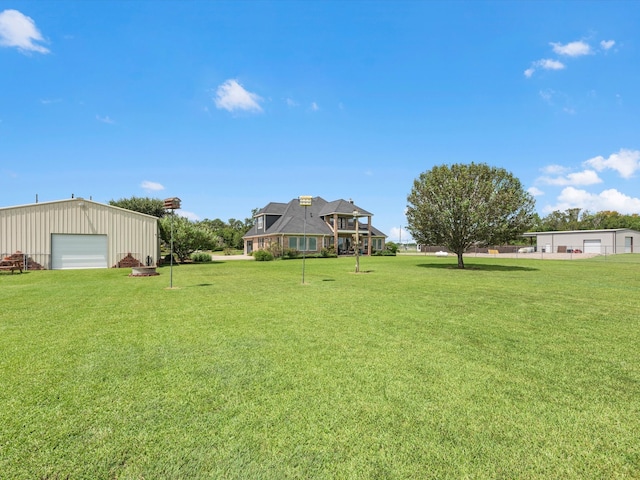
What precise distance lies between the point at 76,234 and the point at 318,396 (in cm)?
2245

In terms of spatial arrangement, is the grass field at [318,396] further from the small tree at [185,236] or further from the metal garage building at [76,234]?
the small tree at [185,236]

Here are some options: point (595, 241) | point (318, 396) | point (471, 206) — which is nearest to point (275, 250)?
point (471, 206)

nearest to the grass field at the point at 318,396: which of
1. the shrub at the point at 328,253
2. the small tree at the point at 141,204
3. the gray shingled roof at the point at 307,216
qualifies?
the shrub at the point at 328,253

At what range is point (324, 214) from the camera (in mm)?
37938

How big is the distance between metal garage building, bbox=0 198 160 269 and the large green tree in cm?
1835

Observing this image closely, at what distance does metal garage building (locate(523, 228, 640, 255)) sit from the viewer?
4125 cm

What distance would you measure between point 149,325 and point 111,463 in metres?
3.98

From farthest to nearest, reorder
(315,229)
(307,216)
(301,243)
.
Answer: (307,216), (315,229), (301,243)

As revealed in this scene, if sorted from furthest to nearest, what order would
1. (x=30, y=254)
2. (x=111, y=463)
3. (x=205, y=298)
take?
1. (x=30, y=254)
2. (x=205, y=298)
3. (x=111, y=463)

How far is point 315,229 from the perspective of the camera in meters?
35.4

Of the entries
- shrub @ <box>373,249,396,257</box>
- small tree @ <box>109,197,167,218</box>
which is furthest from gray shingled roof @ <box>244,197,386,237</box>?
small tree @ <box>109,197,167,218</box>

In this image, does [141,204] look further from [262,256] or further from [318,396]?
[318,396]

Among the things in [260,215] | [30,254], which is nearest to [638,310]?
[30,254]

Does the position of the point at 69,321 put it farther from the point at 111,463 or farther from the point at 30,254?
the point at 30,254
